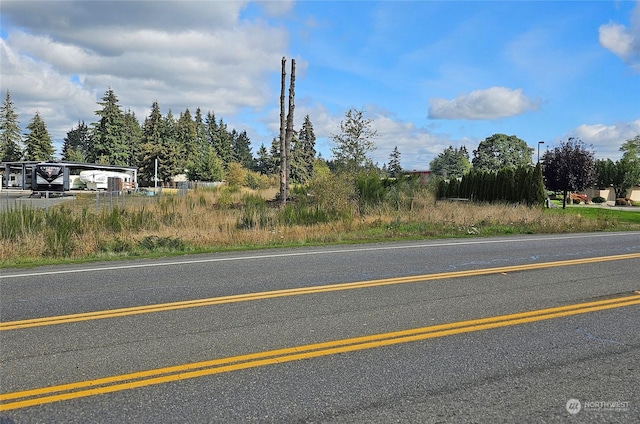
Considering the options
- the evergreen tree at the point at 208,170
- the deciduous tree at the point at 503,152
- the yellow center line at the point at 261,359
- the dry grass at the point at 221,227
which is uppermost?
the deciduous tree at the point at 503,152

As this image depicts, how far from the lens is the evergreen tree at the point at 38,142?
6956cm

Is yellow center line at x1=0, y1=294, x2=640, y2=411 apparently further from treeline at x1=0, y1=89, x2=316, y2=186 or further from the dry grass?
treeline at x1=0, y1=89, x2=316, y2=186

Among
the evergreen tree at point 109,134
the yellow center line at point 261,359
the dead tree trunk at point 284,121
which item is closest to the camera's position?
the yellow center line at point 261,359

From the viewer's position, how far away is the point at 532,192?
26672 millimetres

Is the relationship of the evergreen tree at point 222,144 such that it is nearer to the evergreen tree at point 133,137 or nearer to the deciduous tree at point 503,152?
the evergreen tree at point 133,137

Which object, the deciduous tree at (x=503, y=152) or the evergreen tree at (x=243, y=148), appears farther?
the evergreen tree at (x=243, y=148)

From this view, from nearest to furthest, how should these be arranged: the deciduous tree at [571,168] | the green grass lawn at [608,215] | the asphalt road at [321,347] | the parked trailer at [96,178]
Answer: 1. the asphalt road at [321,347]
2. the green grass lawn at [608,215]
3. the deciduous tree at [571,168]
4. the parked trailer at [96,178]

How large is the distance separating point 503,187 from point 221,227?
65.7 feet

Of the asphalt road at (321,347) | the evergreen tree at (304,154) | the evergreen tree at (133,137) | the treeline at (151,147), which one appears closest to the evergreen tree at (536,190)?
the asphalt road at (321,347)

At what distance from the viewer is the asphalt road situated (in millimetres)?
3553

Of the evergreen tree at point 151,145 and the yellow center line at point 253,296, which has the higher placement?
the evergreen tree at point 151,145

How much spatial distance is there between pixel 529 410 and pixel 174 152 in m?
72.0

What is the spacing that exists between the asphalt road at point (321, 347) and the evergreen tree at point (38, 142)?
72.2 meters

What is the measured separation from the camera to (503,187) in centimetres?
2888
